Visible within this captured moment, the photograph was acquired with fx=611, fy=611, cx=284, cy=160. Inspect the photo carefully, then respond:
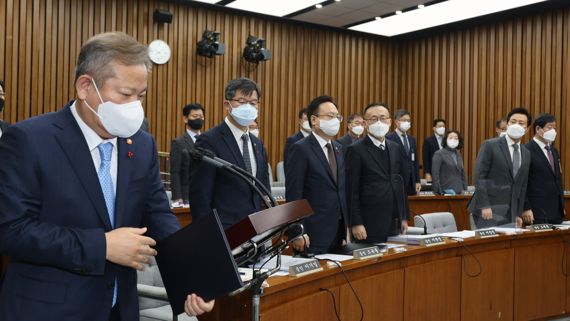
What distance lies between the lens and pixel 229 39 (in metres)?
9.70

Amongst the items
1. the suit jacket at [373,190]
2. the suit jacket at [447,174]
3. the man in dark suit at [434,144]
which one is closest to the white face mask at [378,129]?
the suit jacket at [373,190]

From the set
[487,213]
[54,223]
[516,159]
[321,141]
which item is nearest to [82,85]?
[54,223]

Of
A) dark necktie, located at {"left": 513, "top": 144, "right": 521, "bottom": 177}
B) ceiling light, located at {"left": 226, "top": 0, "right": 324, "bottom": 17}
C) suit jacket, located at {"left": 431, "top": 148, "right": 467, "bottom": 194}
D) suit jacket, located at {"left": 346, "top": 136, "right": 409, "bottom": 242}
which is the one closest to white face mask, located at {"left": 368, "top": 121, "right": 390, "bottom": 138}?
suit jacket, located at {"left": 346, "top": 136, "right": 409, "bottom": 242}

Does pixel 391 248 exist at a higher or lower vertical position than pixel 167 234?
lower

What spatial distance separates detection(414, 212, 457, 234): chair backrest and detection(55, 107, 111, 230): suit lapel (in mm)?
3320

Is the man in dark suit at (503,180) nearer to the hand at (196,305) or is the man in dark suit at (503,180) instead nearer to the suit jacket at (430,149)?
the hand at (196,305)

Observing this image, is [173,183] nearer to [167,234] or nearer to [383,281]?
[383,281]

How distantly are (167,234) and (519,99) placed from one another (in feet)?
30.0

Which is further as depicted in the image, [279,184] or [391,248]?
[279,184]

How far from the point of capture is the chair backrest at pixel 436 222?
4.55 metres

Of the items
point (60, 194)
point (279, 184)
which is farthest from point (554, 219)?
point (60, 194)

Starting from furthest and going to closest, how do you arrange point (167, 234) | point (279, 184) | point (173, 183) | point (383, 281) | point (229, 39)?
point (229, 39) → point (279, 184) → point (173, 183) → point (383, 281) → point (167, 234)

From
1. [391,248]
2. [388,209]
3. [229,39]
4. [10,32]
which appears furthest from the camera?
[229,39]

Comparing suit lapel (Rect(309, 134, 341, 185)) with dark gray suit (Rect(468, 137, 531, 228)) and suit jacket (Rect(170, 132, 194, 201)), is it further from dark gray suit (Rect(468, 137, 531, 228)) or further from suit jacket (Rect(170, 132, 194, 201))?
suit jacket (Rect(170, 132, 194, 201))
